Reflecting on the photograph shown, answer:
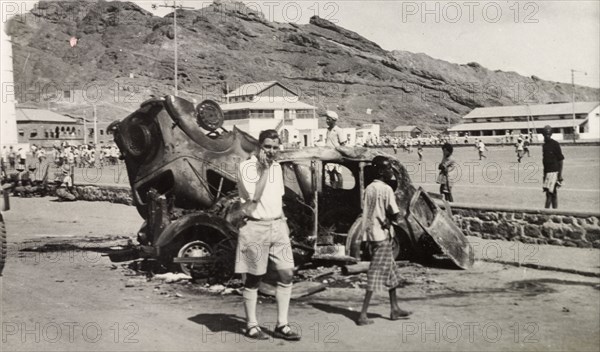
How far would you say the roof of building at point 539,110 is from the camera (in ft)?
291

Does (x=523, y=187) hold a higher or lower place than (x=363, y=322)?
higher

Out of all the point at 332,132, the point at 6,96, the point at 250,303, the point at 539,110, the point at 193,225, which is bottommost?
the point at 250,303

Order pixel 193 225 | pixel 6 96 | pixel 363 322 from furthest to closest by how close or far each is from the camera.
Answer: pixel 6 96, pixel 193 225, pixel 363 322

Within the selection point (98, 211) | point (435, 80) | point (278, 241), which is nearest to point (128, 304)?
point (278, 241)

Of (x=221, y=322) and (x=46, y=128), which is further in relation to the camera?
(x=46, y=128)

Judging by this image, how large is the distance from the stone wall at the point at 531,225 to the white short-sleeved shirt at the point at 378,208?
5.28 meters

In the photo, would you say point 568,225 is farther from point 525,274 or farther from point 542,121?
point 542,121

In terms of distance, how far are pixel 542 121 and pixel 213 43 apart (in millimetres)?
102933

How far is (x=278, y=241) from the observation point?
6.10 metres

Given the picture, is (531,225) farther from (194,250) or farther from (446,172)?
(194,250)

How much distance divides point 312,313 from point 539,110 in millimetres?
94787

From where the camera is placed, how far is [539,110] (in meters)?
94.4

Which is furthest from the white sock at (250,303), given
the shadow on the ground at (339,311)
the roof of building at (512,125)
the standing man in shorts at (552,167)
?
the roof of building at (512,125)

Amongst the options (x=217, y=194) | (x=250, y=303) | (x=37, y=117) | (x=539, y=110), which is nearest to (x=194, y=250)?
(x=217, y=194)
